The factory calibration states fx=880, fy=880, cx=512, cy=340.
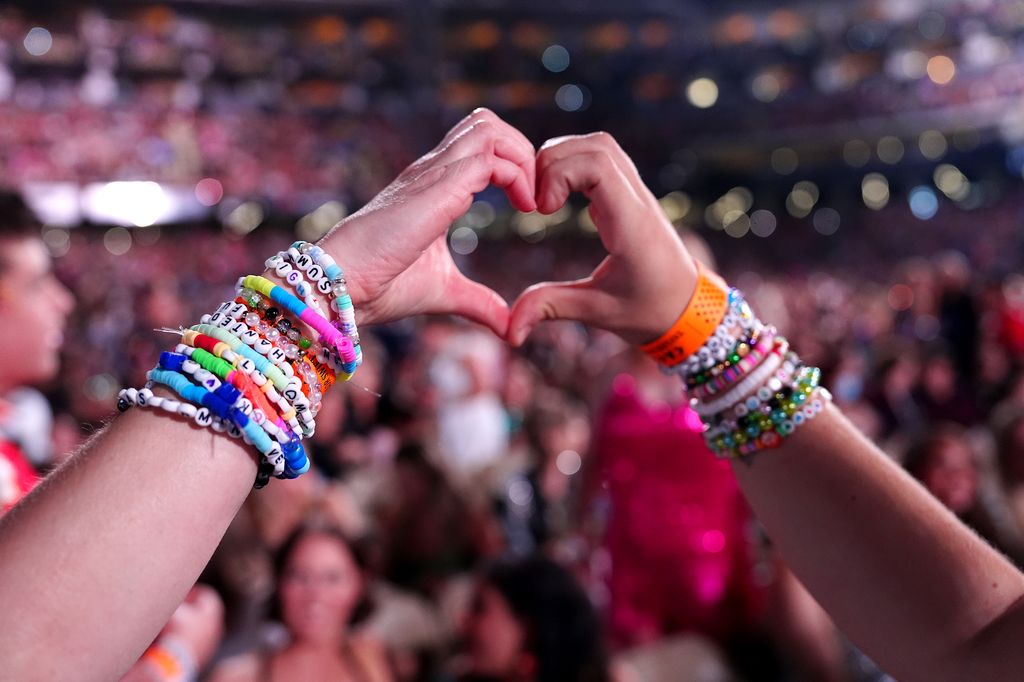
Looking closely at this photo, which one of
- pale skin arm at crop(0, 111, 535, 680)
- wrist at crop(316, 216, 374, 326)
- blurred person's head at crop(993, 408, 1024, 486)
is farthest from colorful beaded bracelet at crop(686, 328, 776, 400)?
blurred person's head at crop(993, 408, 1024, 486)

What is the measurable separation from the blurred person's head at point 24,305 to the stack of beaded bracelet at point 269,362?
5.52ft

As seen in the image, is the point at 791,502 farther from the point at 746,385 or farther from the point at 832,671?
the point at 832,671

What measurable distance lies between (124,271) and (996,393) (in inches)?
658

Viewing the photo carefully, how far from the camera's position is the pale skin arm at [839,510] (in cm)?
90

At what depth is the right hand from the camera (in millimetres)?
982

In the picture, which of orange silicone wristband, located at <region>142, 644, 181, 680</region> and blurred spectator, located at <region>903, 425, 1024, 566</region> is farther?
blurred spectator, located at <region>903, 425, 1024, 566</region>

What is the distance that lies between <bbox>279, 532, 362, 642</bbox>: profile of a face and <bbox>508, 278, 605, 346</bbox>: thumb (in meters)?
1.58

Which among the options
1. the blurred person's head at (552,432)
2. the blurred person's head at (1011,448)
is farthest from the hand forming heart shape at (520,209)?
the blurred person's head at (1011,448)

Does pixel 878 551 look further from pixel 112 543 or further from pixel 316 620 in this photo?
pixel 316 620

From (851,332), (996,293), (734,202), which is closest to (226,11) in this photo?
(734,202)

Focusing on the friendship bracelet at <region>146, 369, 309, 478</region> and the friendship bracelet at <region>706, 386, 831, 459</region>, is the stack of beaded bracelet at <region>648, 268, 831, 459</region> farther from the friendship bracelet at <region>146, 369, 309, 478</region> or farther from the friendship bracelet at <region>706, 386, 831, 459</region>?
the friendship bracelet at <region>146, 369, 309, 478</region>

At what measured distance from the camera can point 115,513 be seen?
25.6 inches

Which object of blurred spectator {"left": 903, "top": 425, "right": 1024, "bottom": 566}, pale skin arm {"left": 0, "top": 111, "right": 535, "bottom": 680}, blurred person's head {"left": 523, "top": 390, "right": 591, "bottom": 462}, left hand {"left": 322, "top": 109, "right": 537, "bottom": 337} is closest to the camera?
pale skin arm {"left": 0, "top": 111, "right": 535, "bottom": 680}

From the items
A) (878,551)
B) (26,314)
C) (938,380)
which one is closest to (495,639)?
(26,314)
